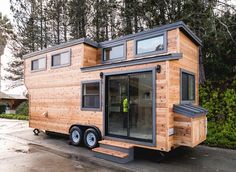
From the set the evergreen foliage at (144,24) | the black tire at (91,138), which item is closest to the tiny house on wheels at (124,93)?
the black tire at (91,138)

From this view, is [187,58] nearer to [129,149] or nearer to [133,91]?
[133,91]

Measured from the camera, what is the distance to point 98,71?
671 centimetres

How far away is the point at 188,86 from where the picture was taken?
6609mm

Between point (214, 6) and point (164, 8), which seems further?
point (164, 8)

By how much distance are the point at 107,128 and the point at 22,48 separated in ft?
45.5

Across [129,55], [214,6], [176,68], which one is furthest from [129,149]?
[214,6]

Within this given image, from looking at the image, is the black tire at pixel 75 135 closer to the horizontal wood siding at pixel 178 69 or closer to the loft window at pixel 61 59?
the loft window at pixel 61 59

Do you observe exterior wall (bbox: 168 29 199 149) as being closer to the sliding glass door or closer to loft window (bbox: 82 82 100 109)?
the sliding glass door

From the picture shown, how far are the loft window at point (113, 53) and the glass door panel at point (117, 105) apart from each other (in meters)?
1.45

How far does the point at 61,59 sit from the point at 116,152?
4.34 metres

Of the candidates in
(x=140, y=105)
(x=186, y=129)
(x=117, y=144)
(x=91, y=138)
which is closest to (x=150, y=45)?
(x=140, y=105)

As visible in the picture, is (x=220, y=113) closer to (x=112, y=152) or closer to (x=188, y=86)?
(x=188, y=86)

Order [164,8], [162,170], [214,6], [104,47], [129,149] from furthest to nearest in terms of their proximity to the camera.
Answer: [164,8] → [214,6] → [104,47] → [129,149] → [162,170]

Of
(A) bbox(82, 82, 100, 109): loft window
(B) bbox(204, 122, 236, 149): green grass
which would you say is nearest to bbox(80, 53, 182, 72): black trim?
(A) bbox(82, 82, 100, 109): loft window
